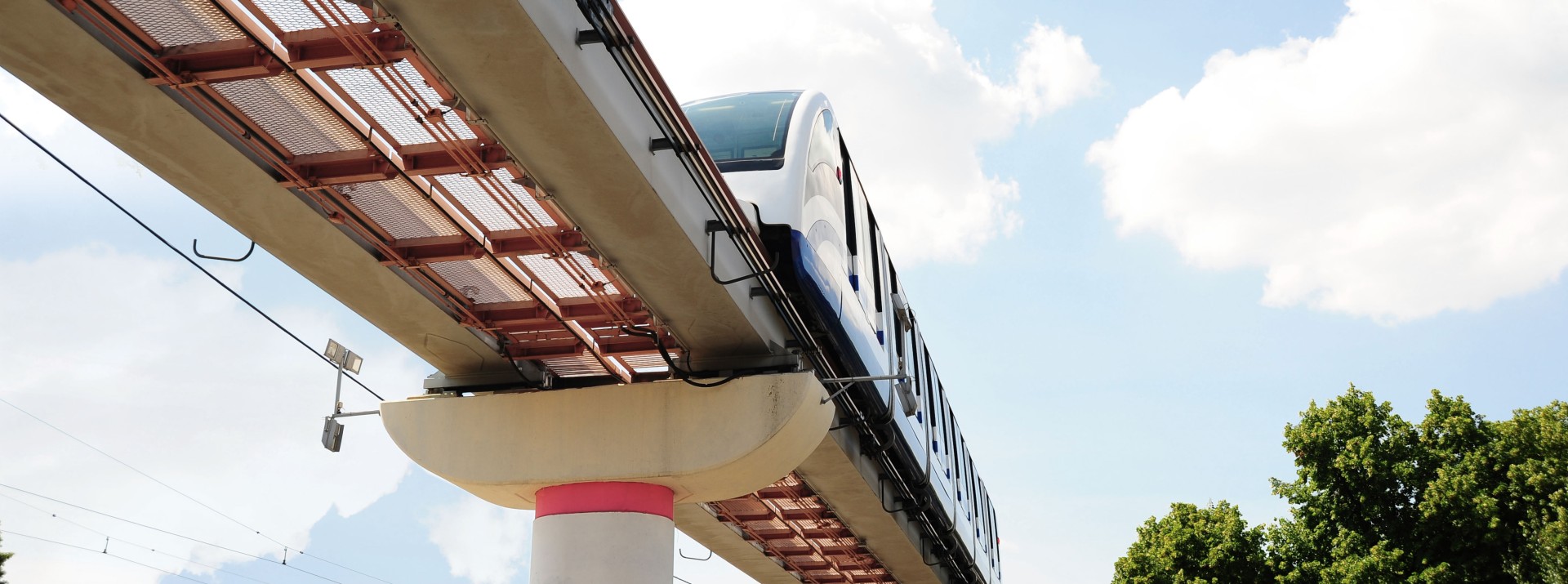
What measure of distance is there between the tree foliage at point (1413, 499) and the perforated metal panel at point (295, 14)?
26.3 m

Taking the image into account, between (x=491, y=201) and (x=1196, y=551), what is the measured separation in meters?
27.0

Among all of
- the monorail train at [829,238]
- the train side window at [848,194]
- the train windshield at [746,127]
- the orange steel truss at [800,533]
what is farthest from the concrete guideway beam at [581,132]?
the orange steel truss at [800,533]

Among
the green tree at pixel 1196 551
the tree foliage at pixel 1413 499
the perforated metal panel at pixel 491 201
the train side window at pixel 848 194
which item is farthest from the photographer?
the green tree at pixel 1196 551

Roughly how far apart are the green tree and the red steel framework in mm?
23010

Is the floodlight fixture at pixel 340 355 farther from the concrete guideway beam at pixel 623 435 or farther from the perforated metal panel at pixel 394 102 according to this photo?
the perforated metal panel at pixel 394 102

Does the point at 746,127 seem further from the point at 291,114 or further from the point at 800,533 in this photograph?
the point at 800,533

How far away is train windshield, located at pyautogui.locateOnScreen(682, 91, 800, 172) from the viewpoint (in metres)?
11.0

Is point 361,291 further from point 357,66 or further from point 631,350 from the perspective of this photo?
point 357,66

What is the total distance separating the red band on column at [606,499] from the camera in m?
11.3

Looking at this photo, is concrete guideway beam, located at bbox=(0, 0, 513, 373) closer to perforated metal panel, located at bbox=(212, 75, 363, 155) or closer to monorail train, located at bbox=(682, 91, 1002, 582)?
perforated metal panel, located at bbox=(212, 75, 363, 155)

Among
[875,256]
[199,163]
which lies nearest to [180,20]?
[199,163]

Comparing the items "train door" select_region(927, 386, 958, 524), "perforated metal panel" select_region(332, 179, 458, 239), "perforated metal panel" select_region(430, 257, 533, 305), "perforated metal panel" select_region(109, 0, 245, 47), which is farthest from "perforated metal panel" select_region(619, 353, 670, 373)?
"train door" select_region(927, 386, 958, 524)

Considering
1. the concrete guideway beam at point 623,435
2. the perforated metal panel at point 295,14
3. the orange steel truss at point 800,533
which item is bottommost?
the concrete guideway beam at point 623,435

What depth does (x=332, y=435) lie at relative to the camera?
37.7 ft
